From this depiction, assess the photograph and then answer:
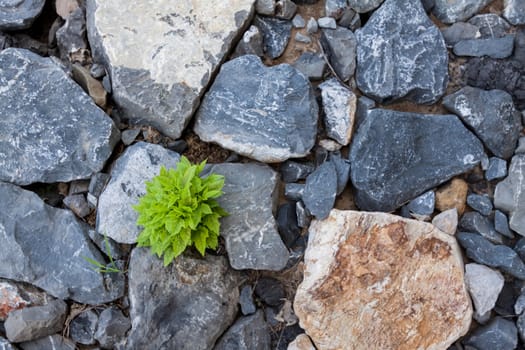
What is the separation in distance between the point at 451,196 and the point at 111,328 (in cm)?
263

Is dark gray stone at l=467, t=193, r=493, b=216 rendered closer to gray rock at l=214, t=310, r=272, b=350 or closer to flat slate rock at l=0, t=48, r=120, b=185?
gray rock at l=214, t=310, r=272, b=350

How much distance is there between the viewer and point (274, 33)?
5.18 metres

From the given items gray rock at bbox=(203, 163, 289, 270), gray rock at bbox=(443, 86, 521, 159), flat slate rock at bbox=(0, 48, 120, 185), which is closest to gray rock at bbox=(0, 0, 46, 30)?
flat slate rock at bbox=(0, 48, 120, 185)

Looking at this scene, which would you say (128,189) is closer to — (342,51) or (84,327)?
(84,327)

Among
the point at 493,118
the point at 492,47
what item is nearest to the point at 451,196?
the point at 493,118

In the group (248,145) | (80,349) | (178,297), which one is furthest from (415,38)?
(80,349)

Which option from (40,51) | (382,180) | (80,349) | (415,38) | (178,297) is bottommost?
(80,349)

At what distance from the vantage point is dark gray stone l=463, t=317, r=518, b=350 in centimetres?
463

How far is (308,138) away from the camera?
482 cm

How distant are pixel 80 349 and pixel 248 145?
1.92 meters

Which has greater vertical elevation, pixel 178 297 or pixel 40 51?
pixel 40 51

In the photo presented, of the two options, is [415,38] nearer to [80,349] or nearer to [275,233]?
[275,233]

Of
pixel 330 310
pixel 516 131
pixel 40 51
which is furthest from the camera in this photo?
pixel 40 51

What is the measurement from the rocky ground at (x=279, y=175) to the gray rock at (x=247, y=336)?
0.01 m
